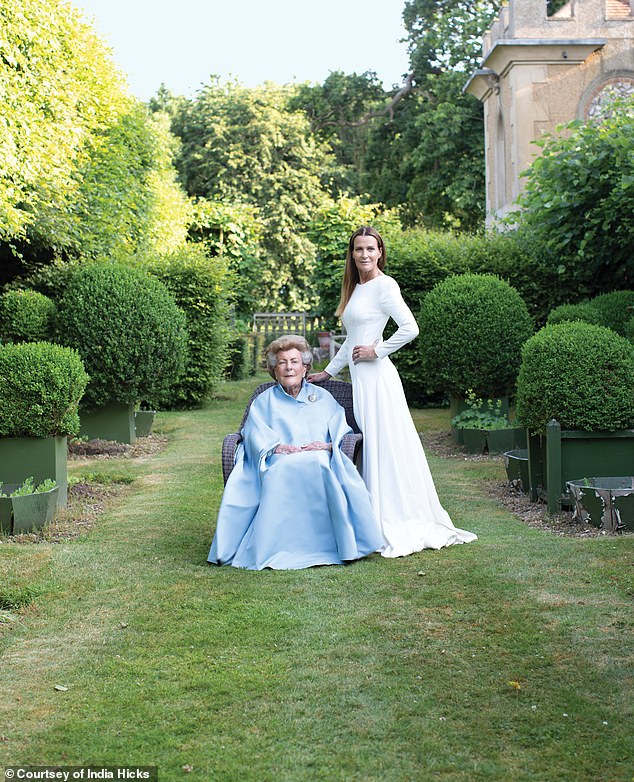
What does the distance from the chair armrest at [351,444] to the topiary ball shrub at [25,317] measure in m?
6.71

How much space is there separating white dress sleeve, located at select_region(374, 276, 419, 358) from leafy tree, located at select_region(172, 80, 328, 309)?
90.4 ft

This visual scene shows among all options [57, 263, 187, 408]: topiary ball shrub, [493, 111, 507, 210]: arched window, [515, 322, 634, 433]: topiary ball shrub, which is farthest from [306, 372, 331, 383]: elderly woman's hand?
[493, 111, 507, 210]: arched window

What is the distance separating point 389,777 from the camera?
10.1ft

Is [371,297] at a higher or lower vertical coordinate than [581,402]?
higher

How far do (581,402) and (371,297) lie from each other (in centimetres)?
189

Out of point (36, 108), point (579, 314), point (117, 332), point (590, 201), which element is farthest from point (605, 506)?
point (36, 108)

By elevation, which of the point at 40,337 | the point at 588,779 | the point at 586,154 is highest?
the point at 586,154

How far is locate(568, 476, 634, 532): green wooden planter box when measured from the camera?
6477mm

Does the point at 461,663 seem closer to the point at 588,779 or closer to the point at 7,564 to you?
the point at 588,779

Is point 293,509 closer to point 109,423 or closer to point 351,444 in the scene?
point 351,444

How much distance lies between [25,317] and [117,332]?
47.4 inches

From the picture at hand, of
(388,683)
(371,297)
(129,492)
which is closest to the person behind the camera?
(388,683)

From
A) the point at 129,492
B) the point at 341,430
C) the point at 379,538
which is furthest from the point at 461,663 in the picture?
the point at 129,492

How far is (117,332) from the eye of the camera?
37.6 feet
